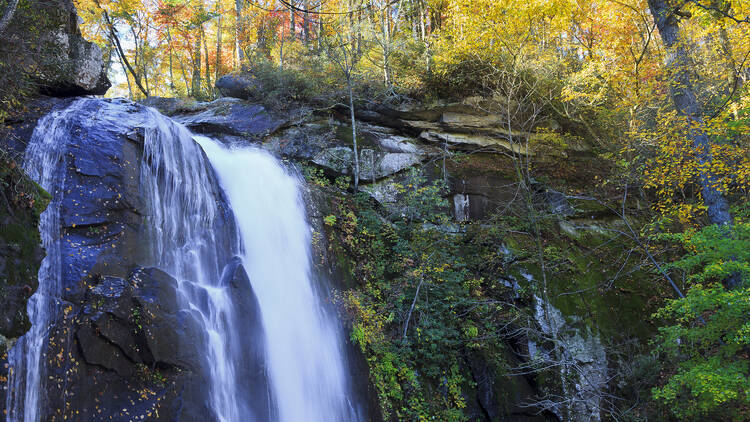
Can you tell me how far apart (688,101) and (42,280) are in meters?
9.85

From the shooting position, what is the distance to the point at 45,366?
364cm

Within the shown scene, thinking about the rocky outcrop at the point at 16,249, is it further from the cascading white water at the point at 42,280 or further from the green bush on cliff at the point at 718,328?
the green bush on cliff at the point at 718,328

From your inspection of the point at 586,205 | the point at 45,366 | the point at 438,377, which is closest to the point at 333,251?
the point at 438,377

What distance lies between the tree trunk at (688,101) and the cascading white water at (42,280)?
9.23m

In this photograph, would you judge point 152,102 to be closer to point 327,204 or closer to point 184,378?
point 327,204

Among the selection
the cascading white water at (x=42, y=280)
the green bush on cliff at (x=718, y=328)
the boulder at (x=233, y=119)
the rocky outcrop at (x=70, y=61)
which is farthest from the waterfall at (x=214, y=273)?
the green bush on cliff at (x=718, y=328)

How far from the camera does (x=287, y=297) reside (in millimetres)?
6781

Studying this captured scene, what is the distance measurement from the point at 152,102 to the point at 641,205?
13.8 meters

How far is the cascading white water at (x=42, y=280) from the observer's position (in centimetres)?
343

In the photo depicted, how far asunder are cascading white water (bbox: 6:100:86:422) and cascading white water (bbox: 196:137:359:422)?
101 inches

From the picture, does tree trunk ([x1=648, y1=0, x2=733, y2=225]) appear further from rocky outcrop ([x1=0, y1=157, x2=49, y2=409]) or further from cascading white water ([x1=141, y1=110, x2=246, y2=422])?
rocky outcrop ([x1=0, y1=157, x2=49, y2=409])

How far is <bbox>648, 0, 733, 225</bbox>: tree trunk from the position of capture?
697cm

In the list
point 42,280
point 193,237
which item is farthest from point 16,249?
point 193,237

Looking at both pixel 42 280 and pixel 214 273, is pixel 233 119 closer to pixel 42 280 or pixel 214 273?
pixel 214 273
